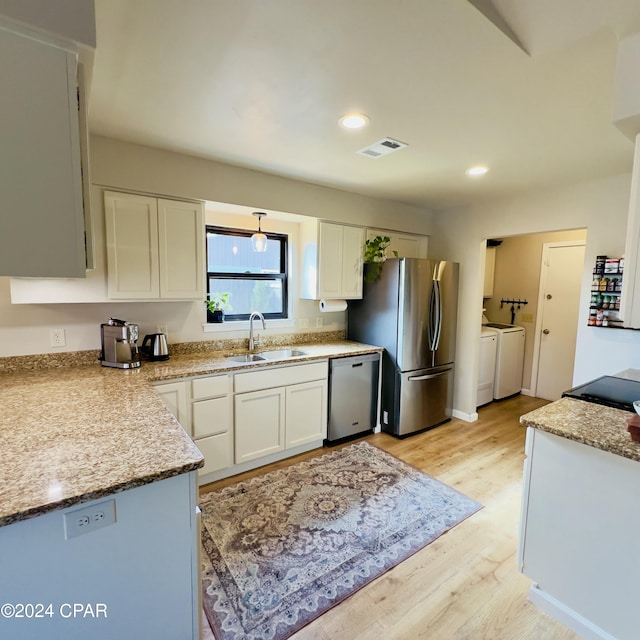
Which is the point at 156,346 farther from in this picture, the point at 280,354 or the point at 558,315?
the point at 558,315

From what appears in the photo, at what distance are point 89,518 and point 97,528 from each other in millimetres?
45

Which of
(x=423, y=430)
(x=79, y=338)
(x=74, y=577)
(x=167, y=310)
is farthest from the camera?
(x=423, y=430)

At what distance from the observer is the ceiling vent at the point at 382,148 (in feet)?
7.12

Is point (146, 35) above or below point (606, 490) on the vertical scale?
above

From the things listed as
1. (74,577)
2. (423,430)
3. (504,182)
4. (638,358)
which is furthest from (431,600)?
(504,182)

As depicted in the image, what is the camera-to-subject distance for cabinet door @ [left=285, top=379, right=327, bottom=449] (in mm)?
2893

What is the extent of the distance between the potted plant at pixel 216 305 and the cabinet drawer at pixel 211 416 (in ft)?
2.80

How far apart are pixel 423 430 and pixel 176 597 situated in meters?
2.87

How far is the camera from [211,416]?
247cm

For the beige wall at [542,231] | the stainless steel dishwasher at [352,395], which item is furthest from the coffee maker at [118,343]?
the beige wall at [542,231]

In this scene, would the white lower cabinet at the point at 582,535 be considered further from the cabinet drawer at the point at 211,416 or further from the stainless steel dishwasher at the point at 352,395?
the cabinet drawer at the point at 211,416

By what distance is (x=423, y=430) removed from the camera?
3559 mm

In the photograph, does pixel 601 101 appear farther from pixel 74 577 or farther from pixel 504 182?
pixel 74 577

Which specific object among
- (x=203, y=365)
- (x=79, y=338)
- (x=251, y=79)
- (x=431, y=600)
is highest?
(x=251, y=79)
